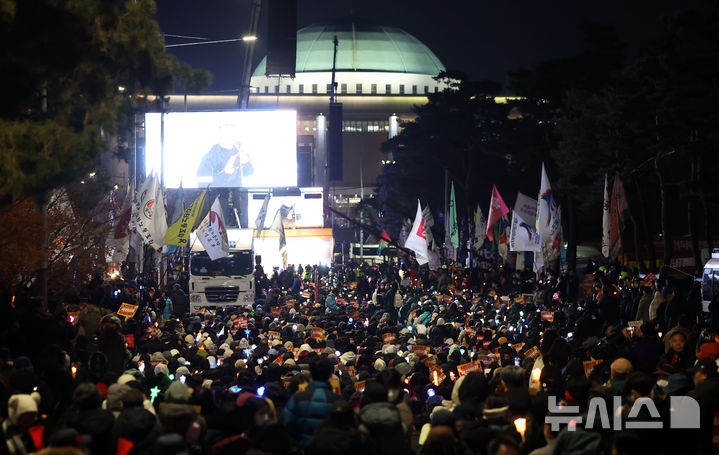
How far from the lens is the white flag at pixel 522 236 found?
1182 inches

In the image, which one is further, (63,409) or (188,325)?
(188,325)

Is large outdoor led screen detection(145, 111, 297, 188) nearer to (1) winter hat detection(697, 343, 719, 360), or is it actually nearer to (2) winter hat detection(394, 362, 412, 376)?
(2) winter hat detection(394, 362, 412, 376)

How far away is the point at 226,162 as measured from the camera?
1877 inches

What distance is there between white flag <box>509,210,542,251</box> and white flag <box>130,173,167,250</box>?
31.5 ft

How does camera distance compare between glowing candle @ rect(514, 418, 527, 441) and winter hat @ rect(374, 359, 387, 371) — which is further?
winter hat @ rect(374, 359, 387, 371)

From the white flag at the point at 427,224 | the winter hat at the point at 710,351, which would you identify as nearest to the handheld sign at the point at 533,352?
the winter hat at the point at 710,351

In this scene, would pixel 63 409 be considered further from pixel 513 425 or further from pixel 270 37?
pixel 270 37

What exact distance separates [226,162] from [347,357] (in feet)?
109

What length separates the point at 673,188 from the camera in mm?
51562

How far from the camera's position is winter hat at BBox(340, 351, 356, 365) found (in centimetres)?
1517

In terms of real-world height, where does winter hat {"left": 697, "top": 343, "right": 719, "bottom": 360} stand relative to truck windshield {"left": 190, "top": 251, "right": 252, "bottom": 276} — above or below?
below

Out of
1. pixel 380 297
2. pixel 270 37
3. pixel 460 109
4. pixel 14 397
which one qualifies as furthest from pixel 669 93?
pixel 460 109

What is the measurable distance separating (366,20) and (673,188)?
13131cm

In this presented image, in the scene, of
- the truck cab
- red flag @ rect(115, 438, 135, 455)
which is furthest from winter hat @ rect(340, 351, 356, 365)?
the truck cab
